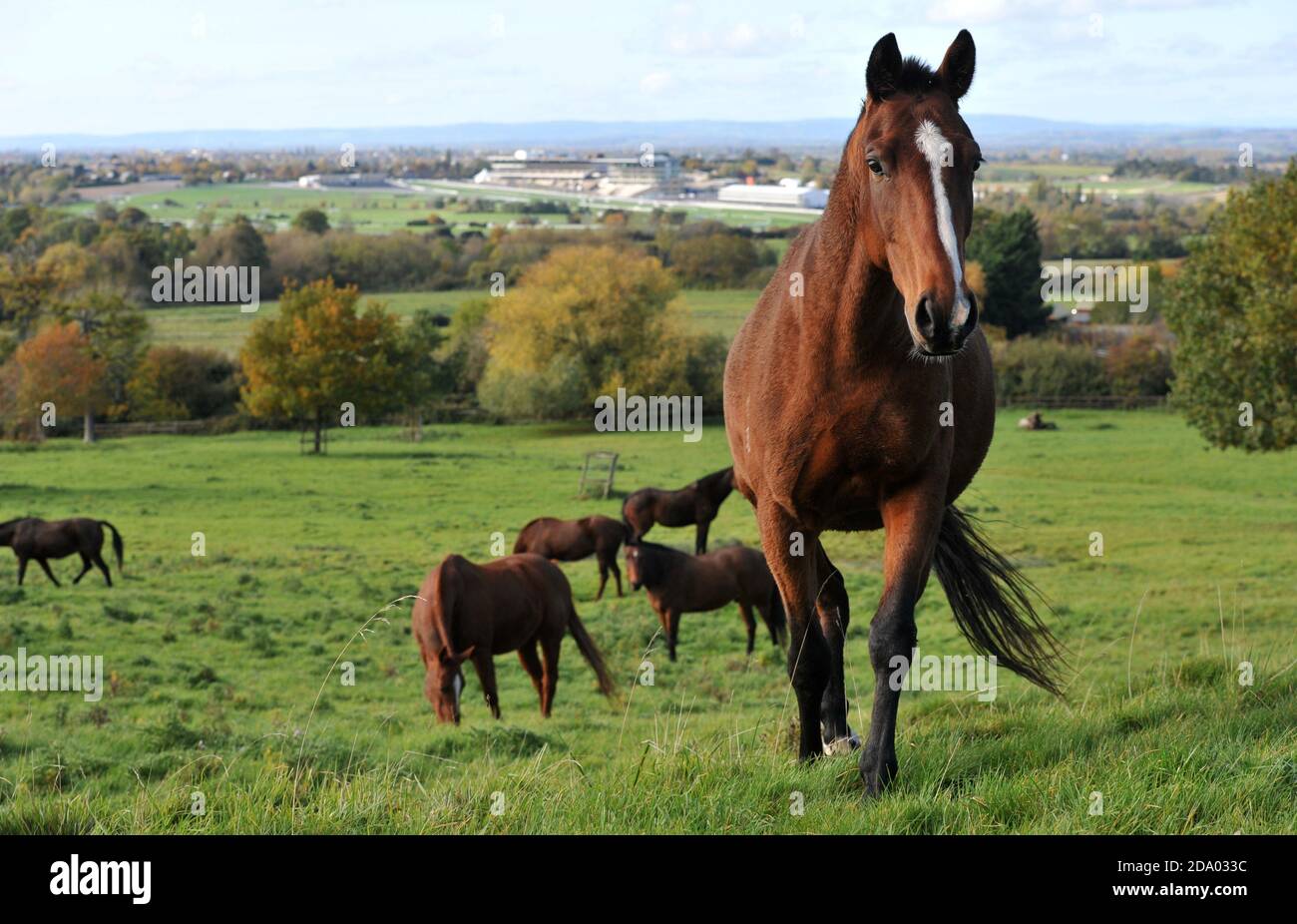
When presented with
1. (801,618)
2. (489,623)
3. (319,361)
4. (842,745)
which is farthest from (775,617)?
(319,361)

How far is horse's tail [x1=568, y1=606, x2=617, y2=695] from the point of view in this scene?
13.9 m

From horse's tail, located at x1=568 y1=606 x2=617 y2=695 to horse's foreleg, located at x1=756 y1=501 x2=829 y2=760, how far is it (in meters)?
8.65

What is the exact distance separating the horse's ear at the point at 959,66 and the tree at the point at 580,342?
53737 mm

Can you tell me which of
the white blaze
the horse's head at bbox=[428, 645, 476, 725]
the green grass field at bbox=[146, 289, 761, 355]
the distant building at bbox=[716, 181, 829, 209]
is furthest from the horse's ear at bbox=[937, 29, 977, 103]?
the distant building at bbox=[716, 181, 829, 209]

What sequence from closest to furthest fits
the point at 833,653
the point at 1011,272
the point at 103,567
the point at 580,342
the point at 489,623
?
the point at 833,653
the point at 489,623
the point at 103,567
the point at 580,342
the point at 1011,272

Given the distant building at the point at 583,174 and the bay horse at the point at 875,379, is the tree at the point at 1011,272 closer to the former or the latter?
the bay horse at the point at 875,379

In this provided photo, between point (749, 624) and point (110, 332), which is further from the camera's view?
point (110, 332)

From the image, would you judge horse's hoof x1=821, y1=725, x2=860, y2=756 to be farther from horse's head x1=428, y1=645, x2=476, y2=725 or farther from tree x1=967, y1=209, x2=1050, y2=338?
tree x1=967, y1=209, x2=1050, y2=338

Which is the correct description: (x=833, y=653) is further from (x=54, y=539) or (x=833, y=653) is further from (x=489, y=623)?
(x=54, y=539)

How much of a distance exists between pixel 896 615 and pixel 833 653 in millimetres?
1209

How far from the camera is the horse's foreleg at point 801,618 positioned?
505 centimetres

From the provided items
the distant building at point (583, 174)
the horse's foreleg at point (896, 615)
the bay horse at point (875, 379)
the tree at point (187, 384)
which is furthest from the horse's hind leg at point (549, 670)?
the distant building at point (583, 174)

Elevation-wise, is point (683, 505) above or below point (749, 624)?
above

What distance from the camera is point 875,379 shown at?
180 inches
